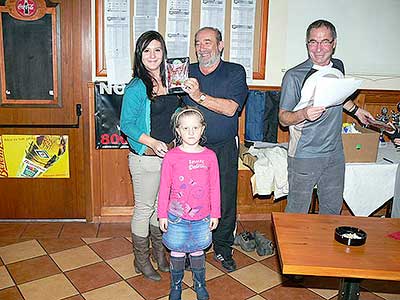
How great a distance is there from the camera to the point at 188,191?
224 centimetres

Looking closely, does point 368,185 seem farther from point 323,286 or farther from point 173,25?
point 173,25

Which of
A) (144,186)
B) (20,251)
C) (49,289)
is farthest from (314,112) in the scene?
(20,251)

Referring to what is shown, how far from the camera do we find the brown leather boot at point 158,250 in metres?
2.76

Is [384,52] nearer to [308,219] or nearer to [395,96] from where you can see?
[395,96]

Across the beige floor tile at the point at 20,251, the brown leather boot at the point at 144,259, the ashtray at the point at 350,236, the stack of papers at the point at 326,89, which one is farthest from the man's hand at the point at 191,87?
the beige floor tile at the point at 20,251

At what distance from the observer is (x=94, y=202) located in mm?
3566

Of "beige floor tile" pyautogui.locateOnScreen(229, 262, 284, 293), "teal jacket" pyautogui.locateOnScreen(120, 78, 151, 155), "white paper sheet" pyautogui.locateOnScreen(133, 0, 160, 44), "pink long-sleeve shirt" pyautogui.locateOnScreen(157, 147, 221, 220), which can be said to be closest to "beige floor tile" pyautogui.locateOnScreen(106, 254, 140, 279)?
"beige floor tile" pyautogui.locateOnScreen(229, 262, 284, 293)

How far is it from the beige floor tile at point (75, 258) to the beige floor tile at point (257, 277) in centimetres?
92

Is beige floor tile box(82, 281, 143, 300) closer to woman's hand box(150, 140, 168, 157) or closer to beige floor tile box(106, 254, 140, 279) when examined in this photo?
beige floor tile box(106, 254, 140, 279)

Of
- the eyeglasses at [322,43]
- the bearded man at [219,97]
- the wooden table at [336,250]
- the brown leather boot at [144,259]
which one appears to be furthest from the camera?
the brown leather boot at [144,259]

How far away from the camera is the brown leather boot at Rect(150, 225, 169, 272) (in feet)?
9.05

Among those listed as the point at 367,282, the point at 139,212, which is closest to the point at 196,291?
the point at 139,212

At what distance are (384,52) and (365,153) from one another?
1.05m

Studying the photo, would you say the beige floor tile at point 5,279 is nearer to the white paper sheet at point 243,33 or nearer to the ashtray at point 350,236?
the ashtray at point 350,236
